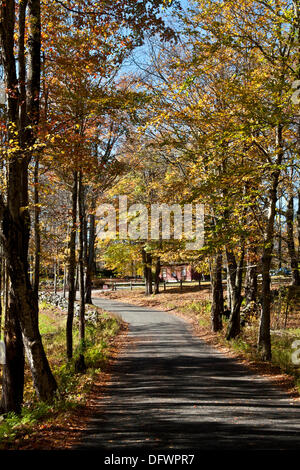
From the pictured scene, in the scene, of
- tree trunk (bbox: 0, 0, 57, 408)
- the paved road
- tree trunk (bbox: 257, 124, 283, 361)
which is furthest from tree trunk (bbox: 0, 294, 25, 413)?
tree trunk (bbox: 257, 124, 283, 361)

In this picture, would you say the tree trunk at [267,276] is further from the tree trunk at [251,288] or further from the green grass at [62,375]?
the tree trunk at [251,288]

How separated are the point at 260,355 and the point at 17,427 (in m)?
7.52

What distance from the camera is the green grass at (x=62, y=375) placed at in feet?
21.1

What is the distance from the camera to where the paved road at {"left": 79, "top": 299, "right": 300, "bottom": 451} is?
5.43 metres

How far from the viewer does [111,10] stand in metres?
7.90

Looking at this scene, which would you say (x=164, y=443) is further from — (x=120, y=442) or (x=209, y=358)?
(x=209, y=358)

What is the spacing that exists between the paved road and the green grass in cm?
65

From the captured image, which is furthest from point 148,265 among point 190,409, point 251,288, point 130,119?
point 190,409

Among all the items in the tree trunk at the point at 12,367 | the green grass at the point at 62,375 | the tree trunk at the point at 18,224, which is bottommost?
the green grass at the point at 62,375

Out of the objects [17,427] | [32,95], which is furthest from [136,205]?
[17,427]

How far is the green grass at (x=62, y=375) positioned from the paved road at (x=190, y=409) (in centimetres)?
65
